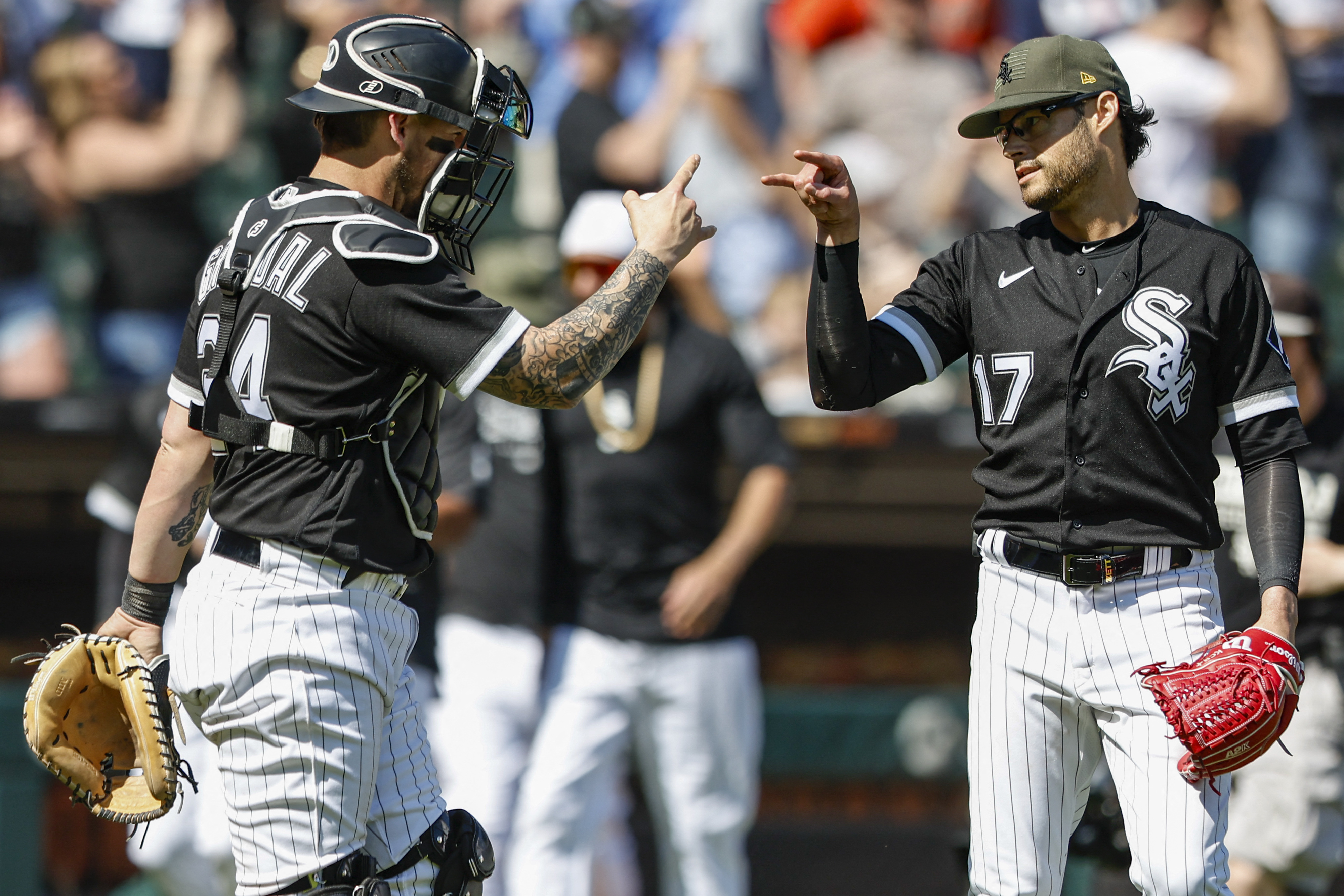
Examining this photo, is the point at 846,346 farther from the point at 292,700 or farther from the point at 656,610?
the point at 656,610

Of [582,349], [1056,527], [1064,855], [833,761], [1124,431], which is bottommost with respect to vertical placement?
[833,761]

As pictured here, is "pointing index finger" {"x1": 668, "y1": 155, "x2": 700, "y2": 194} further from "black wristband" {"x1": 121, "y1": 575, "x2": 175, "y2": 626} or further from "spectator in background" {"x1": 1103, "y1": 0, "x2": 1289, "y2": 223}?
"spectator in background" {"x1": 1103, "y1": 0, "x2": 1289, "y2": 223}

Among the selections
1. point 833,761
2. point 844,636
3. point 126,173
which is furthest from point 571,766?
point 126,173

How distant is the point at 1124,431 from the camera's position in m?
2.95

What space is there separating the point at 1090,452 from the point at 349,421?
145 centimetres

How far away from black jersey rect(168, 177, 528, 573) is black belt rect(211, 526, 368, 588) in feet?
0.07

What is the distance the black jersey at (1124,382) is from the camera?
2.94 m

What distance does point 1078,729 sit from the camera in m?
3.02

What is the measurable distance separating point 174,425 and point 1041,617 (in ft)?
5.89

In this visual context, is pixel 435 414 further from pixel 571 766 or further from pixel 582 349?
pixel 571 766

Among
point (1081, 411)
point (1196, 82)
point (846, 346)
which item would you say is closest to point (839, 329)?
point (846, 346)

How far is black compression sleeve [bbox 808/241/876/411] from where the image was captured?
3020mm

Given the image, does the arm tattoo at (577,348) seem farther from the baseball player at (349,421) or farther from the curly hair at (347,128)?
the curly hair at (347,128)

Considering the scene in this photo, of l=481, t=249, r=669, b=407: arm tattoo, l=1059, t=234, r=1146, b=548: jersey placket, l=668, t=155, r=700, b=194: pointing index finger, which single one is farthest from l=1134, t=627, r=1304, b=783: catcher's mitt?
l=668, t=155, r=700, b=194: pointing index finger
